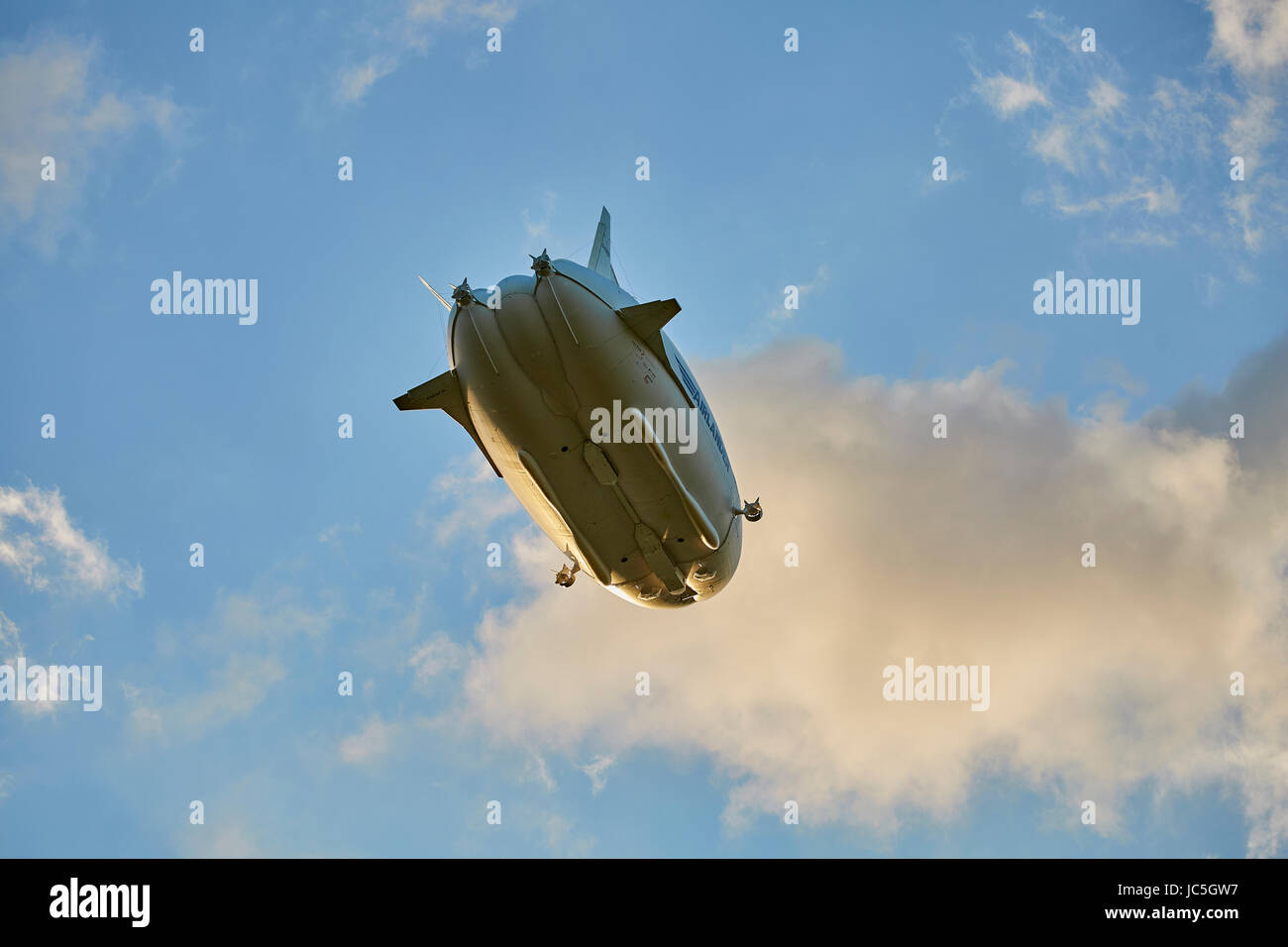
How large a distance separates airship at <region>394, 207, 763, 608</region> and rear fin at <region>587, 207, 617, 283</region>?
157 mm

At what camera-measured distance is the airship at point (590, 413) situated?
34969mm

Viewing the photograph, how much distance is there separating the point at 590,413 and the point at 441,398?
6545 millimetres

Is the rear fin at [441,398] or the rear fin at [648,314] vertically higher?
the rear fin at [648,314]

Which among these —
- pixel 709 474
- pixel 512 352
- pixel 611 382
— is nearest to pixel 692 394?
pixel 709 474

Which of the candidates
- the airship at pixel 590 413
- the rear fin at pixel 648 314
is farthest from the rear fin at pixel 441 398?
the rear fin at pixel 648 314

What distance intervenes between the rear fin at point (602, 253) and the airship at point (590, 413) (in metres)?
0.16

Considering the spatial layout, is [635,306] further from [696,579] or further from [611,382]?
[696,579]

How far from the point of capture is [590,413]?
36.4m

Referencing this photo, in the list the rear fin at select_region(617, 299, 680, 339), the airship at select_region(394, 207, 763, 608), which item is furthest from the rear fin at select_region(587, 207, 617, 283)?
the rear fin at select_region(617, 299, 680, 339)
